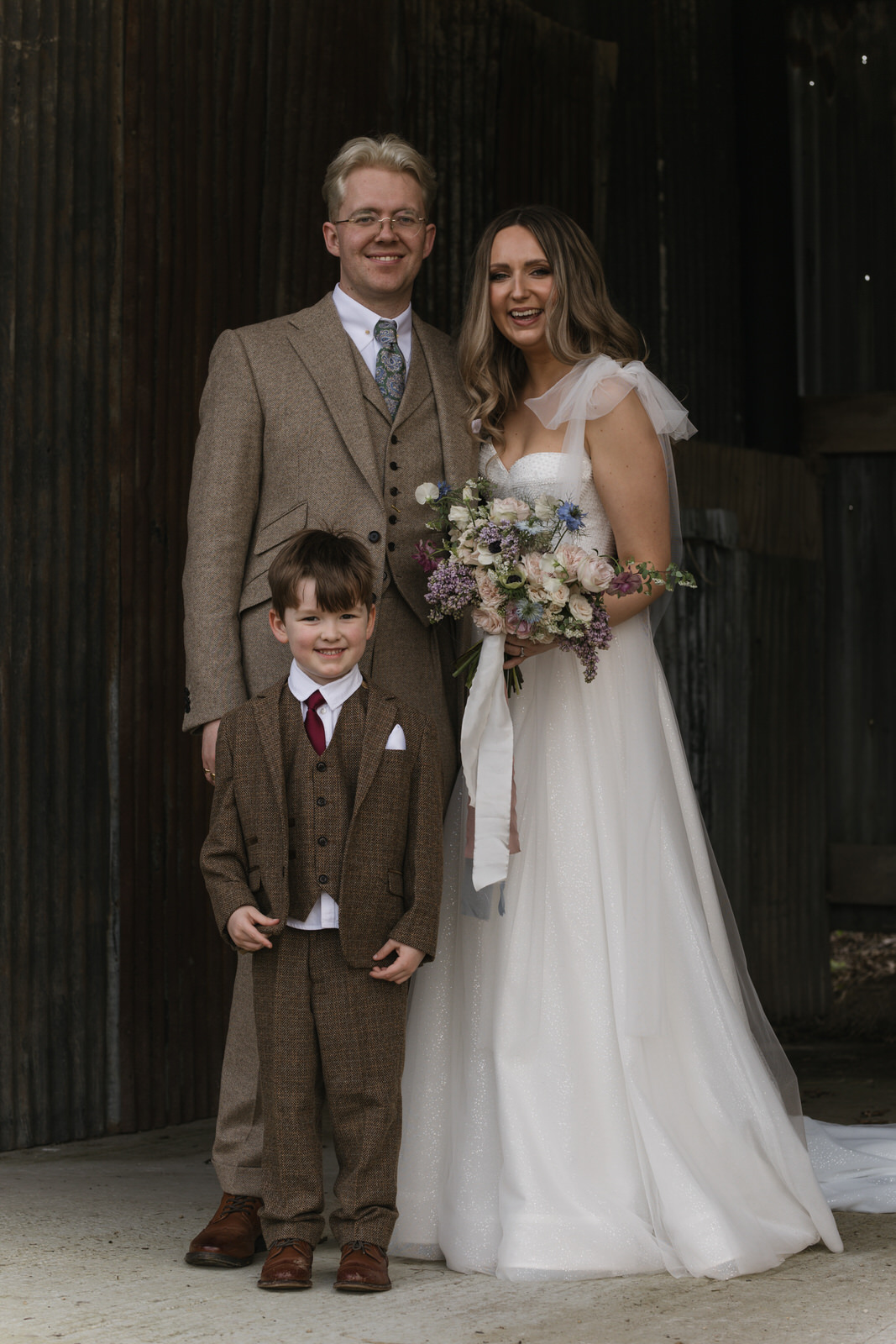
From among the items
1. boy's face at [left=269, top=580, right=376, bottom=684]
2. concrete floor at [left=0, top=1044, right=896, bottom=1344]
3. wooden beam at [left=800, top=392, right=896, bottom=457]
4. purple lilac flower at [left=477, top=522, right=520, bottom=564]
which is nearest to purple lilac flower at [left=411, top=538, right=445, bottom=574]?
purple lilac flower at [left=477, top=522, right=520, bottom=564]

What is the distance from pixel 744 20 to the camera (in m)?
5.98

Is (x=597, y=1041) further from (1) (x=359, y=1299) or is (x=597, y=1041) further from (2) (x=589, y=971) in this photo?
(1) (x=359, y=1299)

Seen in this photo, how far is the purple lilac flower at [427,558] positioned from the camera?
3195 millimetres

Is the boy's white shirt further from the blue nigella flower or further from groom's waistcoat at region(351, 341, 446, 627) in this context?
the blue nigella flower

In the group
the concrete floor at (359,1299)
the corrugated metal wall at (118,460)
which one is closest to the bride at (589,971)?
the concrete floor at (359,1299)

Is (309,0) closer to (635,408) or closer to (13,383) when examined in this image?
(13,383)

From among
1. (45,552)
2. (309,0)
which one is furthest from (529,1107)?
(309,0)

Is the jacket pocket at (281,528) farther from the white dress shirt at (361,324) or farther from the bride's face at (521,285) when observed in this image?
the bride's face at (521,285)

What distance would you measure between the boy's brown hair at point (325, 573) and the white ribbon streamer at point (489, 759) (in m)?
0.31

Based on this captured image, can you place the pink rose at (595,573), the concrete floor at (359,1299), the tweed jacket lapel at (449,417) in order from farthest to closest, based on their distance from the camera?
the tweed jacket lapel at (449,417) < the pink rose at (595,573) < the concrete floor at (359,1299)

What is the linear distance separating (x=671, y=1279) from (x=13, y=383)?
8.24 feet

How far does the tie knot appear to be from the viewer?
3420mm

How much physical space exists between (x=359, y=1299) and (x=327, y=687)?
1078 millimetres

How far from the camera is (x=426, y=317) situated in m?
5.00
